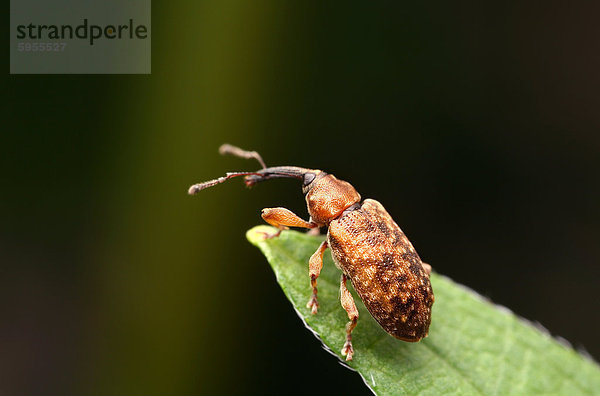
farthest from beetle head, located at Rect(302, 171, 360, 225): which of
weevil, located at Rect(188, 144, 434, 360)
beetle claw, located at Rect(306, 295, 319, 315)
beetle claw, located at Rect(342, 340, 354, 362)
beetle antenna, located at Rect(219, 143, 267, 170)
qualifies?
beetle claw, located at Rect(342, 340, 354, 362)

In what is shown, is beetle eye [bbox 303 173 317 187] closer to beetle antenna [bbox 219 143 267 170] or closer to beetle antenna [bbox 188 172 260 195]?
beetle antenna [bbox 219 143 267 170]

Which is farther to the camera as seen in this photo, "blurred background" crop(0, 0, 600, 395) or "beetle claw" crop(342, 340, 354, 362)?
"blurred background" crop(0, 0, 600, 395)

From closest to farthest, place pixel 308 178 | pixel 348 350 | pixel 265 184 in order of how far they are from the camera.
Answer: pixel 348 350
pixel 308 178
pixel 265 184

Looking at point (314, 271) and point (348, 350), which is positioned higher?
point (314, 271)

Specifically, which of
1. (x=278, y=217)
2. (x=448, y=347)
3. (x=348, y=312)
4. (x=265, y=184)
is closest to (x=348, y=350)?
(x=348, y=312)

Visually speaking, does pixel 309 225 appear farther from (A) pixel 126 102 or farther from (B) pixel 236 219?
(A) pixel 126 102
